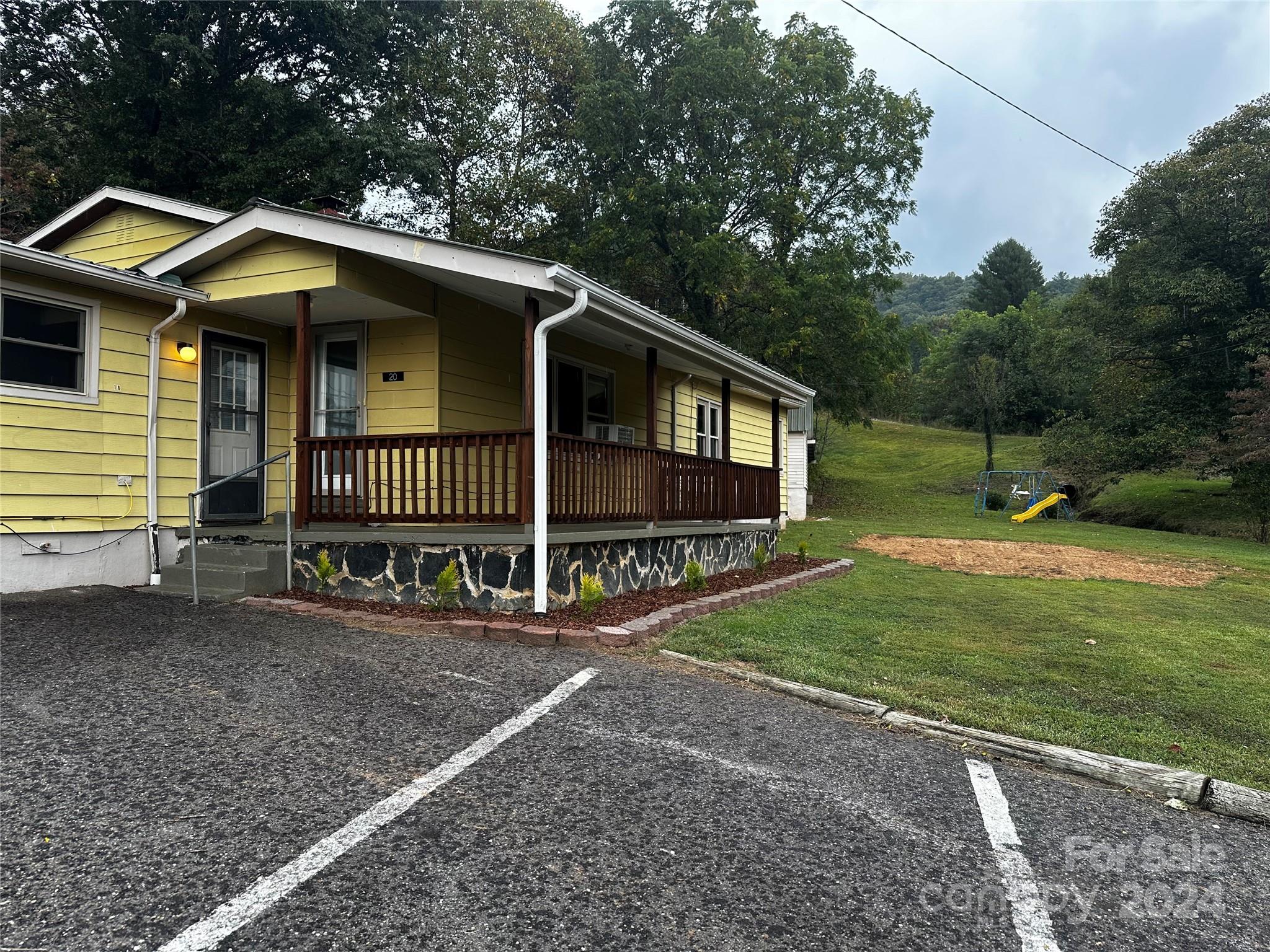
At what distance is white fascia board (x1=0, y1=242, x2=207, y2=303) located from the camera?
6320mm

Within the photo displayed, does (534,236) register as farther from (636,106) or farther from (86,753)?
(86,753)

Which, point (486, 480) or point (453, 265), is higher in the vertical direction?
point (453, 265)

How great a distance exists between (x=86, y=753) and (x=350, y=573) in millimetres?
3739

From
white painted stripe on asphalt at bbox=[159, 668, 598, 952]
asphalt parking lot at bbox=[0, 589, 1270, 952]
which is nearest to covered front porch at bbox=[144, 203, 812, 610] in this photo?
asphalt parking lot at bbox=[0, 589, 1270, 952]

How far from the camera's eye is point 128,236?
31.5 ft

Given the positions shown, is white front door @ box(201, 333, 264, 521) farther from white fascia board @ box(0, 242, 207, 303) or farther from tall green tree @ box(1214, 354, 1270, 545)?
tall green tree @ box(1214, 354, 1270, 545)

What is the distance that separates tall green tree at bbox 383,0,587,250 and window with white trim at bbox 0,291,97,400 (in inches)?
666

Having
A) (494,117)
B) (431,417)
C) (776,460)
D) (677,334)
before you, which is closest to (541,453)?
(431,417)

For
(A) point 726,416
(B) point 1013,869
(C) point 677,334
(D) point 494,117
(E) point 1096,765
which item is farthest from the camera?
(D) point 494,117

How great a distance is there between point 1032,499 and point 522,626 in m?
27.2

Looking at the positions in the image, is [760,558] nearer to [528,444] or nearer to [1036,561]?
[528,444]

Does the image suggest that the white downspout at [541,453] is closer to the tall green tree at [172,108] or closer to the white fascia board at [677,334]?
the white fascia board at [677,334]

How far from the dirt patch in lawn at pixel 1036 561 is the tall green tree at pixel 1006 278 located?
49865mm

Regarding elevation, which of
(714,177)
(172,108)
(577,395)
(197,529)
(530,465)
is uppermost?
(714,177)
